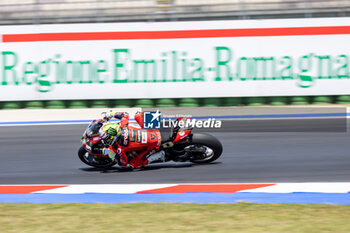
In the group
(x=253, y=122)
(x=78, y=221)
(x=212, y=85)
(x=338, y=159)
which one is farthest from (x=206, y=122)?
(x=78, y=221)

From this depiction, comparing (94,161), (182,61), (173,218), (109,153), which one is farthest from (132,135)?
(182,61)

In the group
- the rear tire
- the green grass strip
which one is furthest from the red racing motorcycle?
the green grass strip

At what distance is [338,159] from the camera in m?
9.58

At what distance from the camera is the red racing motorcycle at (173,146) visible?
8.59 meters

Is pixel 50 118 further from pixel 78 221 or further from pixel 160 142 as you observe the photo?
pixel 78 221

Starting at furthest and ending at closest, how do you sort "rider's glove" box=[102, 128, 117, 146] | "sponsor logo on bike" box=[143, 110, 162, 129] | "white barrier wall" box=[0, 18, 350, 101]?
"white barrier wall" box=[0, 18, 350, 101] < "sponsor logo on bike" box=[143, 110, 162, 129] < "rider's glove" box=[102, 128, 117, 146]

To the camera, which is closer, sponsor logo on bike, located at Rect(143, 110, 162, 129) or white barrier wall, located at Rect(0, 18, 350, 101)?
sponsor logo on bike, located at Rect(143, 110, 162, 129)

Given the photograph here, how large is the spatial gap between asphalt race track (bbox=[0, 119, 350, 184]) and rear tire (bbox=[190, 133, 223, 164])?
113mm

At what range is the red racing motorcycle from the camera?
8.59 metres

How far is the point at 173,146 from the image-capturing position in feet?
28.9

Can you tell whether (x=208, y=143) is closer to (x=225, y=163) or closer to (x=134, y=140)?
(x=225, y=163)

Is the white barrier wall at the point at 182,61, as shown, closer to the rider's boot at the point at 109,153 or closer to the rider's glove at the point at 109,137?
the rider's boot at the point at 109,153

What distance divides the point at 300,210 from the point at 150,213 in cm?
183

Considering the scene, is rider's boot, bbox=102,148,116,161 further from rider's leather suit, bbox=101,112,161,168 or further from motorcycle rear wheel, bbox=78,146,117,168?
motorcycle rear wheel, bbox=78,146,117,168
